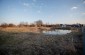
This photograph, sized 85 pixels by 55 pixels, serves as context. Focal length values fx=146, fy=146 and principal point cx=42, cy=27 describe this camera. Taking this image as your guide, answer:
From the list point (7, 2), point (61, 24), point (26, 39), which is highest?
point (7, 2)

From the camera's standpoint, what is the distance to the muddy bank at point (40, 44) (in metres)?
2.62

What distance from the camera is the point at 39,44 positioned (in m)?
2.75

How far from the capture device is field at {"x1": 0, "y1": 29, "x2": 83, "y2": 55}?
2619mm

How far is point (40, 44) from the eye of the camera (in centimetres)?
274

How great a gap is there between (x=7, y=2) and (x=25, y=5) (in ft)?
1.32

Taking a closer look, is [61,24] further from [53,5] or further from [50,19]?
[53,5]

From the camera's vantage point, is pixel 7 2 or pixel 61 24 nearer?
pixel 61 24

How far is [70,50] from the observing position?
2.60 meters

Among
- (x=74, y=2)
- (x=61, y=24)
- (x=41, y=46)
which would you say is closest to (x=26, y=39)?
(x=41, y=46)

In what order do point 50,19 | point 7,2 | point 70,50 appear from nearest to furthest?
point 70,50, point 50,19, point 7,2

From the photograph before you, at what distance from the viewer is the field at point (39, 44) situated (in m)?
2.62

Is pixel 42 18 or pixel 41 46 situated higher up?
pixel 42 18

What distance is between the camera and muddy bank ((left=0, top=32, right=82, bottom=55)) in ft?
8.59

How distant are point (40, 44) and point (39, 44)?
0.02 m
